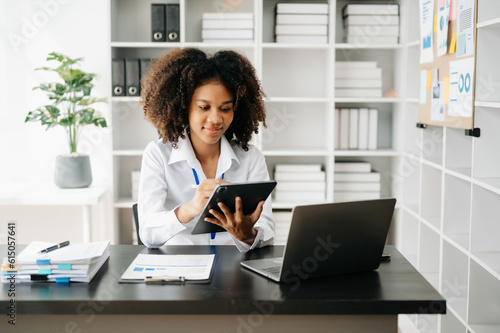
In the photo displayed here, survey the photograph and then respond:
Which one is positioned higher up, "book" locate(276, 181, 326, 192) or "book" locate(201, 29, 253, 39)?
"book" locate(201, 29, 253, 39)

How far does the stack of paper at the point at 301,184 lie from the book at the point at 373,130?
1.26ft

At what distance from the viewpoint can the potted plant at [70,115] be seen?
334 centimetres

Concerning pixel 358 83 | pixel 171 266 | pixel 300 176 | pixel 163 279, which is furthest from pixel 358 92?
pixel 163 279

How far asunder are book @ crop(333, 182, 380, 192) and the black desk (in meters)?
2.15

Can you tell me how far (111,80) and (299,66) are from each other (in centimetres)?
127

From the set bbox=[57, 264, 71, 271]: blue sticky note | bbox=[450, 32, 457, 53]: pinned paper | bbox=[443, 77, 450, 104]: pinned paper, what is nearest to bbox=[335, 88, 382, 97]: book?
bbox=[443, 77, 450, 104]: pinned paper

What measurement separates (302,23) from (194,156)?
A: 173cm

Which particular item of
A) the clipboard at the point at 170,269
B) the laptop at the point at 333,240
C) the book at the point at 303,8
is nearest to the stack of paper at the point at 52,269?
the clipboard at the point at 170,269

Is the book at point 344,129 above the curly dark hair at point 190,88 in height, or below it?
below

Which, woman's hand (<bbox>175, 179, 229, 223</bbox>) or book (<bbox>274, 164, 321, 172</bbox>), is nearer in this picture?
woman's hand (<bbox>175, 179, 229, 223</bbox>)

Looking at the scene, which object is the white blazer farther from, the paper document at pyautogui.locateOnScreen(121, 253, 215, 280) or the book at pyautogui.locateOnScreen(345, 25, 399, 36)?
the book at pyautogui.locateOnScreen(345, 25, 399, 36)

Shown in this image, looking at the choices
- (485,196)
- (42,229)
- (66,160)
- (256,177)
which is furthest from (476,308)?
(42,229)

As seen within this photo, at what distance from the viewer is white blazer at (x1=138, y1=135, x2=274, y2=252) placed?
2.04 meters

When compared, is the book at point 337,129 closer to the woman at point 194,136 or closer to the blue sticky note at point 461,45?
the blue sticky note at point 461,45
